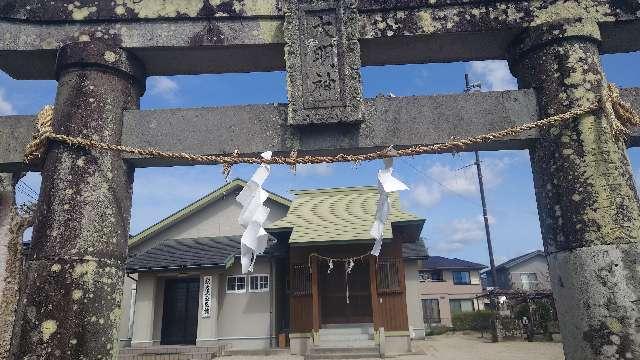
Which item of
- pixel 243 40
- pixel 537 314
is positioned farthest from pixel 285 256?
pixel 243 40

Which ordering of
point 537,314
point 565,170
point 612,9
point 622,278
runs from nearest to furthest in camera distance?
1. point 622,278
2. point 565,170
3. point 612,9
4. point 537,314

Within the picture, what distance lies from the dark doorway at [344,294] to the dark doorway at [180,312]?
522cm

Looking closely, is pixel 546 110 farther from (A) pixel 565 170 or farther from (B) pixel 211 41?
(B) pixel 211 41

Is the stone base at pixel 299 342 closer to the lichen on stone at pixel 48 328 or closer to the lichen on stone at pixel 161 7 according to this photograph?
the lichen on stone at pixel 48 328

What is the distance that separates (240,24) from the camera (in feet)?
13.4

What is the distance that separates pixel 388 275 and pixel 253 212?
1318 centimetres

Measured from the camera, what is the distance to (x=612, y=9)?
3922 mm

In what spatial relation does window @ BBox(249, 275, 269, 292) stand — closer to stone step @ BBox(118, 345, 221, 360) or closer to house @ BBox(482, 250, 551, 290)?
stone step @ BBox(118, 345, 221, 360)

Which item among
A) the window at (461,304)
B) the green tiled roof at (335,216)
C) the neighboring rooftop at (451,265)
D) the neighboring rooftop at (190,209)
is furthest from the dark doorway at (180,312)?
the window at (461,304)

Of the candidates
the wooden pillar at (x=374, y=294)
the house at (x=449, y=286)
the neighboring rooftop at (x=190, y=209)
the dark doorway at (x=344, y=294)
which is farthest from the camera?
the house at (x=449, y=286)

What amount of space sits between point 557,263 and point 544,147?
0.98 metres

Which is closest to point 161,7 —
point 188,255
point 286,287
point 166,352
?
point 166,352

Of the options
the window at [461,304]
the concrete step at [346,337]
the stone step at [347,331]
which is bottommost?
the concrete step at [346,337]

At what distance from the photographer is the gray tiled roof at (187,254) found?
16844mm
